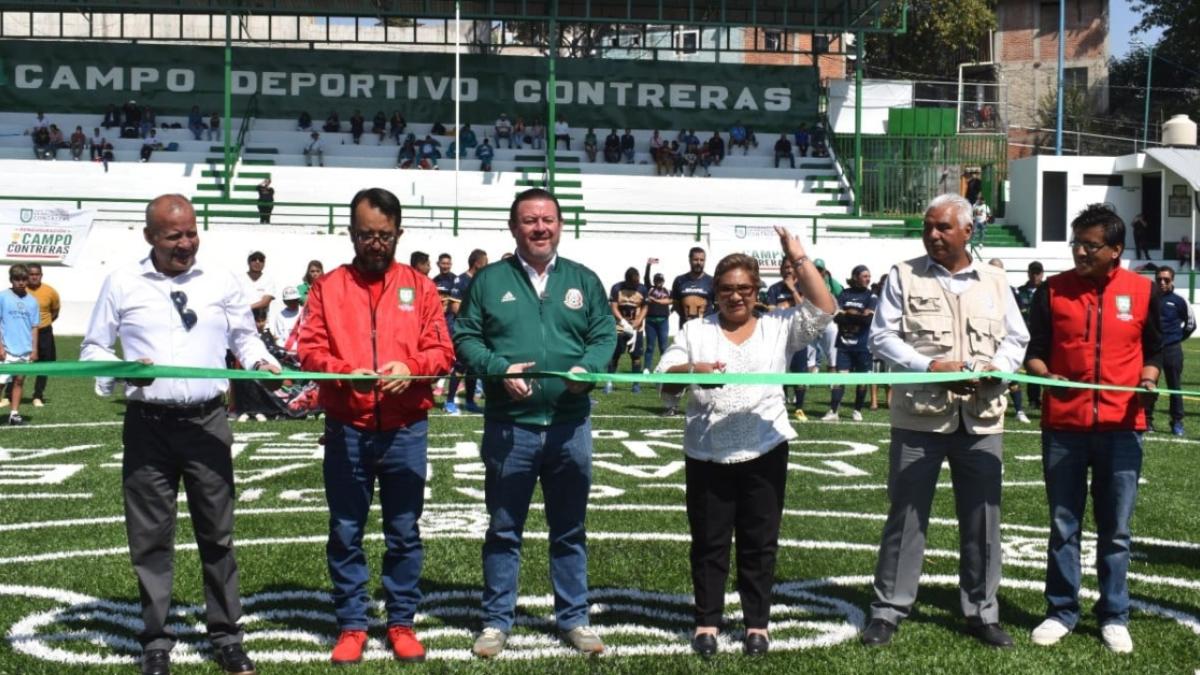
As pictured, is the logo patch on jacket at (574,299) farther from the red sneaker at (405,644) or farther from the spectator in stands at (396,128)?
the spectator in stands at (396,128)

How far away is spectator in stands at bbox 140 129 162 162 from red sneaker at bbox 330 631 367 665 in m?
36.3

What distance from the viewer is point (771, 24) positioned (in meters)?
38.9

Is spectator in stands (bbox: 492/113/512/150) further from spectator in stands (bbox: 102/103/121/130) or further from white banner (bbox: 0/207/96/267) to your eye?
white banner (bbox: 0/207/96/267)

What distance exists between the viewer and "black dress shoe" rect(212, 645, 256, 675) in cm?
582

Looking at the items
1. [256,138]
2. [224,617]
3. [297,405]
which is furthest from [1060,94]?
[224,617]

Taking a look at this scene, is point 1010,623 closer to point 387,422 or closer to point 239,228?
point 387,422

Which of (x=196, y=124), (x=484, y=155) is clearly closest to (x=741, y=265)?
(x=484, y=155)

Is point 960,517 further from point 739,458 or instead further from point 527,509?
point 527,509

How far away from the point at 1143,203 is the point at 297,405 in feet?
113

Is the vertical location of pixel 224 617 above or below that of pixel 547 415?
below

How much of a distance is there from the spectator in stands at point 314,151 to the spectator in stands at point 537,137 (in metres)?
6.09

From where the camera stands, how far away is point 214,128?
4247 cm

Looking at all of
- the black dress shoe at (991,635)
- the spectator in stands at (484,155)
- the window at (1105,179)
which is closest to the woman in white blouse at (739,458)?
the black dress shoe at (991,635)

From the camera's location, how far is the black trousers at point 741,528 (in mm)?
6285
